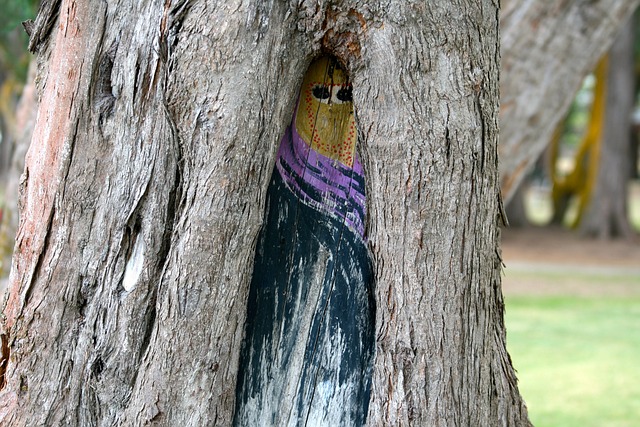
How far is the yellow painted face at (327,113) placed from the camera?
9.36 feet

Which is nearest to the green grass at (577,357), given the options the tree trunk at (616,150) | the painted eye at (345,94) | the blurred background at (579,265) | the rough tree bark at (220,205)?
the blurred background at (579,265)

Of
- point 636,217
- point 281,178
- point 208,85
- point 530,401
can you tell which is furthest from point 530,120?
point 636,217

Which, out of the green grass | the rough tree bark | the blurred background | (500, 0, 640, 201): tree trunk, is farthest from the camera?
the blurred background

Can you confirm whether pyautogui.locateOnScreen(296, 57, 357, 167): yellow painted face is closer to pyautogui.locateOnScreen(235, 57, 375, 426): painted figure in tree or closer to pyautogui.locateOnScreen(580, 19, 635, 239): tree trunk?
pyautogui.locateOnScreen(235, 57, 375, 426): painted figure in tree

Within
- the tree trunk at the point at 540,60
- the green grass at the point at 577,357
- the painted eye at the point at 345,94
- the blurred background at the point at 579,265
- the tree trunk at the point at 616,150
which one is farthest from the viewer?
the tree trunk at the point at 616,150

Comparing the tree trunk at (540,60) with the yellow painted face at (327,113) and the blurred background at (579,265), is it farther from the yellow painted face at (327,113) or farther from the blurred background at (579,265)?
the yellow painted face at (327,113)

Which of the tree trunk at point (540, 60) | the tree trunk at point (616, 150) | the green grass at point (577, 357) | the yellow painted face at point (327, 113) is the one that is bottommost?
the green grass at point (577, 357)

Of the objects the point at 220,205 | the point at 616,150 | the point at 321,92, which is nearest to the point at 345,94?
the point at 321,92

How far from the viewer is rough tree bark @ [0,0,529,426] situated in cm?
257

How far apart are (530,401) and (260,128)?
5382mm

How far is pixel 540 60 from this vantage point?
5.59 metres

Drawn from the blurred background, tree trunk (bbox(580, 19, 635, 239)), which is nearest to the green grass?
the blurred background

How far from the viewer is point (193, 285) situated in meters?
2.61

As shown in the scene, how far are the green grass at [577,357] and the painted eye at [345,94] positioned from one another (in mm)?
4443
